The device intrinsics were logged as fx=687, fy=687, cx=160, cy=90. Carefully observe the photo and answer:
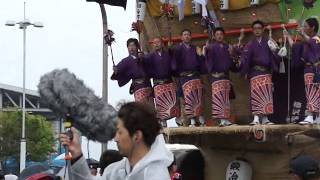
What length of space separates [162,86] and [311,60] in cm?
230

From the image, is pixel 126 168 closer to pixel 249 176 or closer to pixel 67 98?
pixel 67 98

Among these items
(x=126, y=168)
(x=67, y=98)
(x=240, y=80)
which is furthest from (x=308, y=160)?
(x=240, y=80)

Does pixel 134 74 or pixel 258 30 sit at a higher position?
pixel 258 30

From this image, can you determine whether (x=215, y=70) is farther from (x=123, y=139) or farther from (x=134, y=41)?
(x=123, y=139)

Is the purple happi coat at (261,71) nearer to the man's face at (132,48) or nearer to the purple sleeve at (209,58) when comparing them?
the purple sleeve at (209,58)

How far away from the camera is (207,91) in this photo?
32.1 feet

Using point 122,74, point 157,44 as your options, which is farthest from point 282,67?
point 122,74

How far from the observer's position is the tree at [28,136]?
38.4 m

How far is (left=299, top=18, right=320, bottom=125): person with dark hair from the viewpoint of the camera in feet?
27.4

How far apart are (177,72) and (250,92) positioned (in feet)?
3.85

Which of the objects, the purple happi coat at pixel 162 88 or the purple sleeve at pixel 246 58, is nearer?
the purple sleeve at pixel 246 58

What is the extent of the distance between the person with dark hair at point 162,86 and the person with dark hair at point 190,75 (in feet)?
0.76

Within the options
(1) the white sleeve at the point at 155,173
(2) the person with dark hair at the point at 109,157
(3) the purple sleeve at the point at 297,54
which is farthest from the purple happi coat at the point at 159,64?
(1) the white sleeve at the point at 155,173

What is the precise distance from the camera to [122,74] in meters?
9.95
